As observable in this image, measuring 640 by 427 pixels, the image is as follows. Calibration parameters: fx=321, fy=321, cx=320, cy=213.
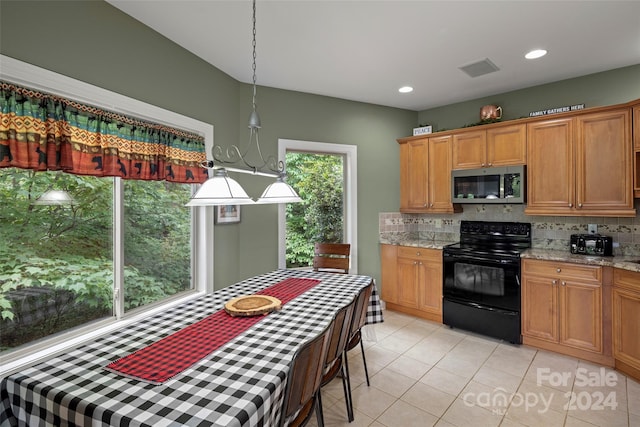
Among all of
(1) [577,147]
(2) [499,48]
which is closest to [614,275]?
(1) [577,147]

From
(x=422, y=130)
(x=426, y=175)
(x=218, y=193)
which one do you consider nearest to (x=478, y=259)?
(x=426, y=175)

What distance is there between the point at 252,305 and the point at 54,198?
127 cm

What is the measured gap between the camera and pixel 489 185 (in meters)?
3.54

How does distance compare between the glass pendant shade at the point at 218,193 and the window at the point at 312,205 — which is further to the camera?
the window at the point at 312,205

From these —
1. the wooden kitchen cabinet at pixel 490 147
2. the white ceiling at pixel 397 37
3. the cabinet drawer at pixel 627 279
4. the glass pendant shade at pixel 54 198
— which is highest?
the white ceiling at pixel 397 37

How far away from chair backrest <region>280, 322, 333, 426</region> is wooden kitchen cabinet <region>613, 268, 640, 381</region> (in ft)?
8.43

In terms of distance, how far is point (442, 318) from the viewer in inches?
143

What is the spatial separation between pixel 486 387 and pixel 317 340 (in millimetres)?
1933

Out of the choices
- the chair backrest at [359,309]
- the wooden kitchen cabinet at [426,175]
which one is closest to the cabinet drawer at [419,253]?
the wooden kitchen cabinet at [426,175]

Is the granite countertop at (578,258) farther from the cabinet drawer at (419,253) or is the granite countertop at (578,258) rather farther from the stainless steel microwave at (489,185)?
the stainless steel microwave at (489,185)

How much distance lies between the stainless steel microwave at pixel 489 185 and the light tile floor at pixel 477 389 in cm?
150

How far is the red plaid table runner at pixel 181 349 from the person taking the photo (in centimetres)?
123

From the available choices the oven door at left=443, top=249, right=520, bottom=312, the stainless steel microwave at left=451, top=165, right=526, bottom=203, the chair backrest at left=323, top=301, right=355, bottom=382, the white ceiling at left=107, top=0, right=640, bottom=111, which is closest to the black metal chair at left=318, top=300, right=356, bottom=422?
the chair backrest at left=323, top=301, right=355, bottom=382

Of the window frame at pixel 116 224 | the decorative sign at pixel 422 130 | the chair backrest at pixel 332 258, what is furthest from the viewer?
the decorative sign at pixel 422 130
